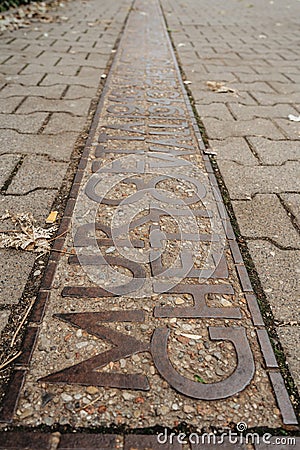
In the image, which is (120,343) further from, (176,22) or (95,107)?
(176,22)

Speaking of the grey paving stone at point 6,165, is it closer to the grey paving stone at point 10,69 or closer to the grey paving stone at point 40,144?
the grey paving stone at point 40,144

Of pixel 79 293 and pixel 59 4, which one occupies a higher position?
pixel 59 4

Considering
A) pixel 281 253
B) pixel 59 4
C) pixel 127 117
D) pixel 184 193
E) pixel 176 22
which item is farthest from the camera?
pixel 59 4

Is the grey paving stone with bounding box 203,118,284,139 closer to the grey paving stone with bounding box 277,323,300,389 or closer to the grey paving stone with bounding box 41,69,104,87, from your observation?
the grey paving stone with bounding box 41,69,104,87

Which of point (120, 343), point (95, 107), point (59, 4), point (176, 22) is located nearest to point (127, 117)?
point (95, 107)

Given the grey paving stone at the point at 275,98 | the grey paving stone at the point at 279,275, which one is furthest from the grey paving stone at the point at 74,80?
the grey paving stone at the point at 279,275

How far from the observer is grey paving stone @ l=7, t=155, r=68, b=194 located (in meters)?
2.04

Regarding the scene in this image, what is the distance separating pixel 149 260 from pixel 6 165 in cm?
105

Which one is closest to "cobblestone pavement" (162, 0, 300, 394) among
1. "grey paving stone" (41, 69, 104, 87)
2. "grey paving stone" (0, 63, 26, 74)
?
"grey paving stone" (41, 69, 104, 87)

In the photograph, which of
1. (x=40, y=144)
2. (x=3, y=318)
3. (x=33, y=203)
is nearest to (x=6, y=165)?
(x=40, y=144)

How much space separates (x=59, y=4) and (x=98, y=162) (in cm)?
648

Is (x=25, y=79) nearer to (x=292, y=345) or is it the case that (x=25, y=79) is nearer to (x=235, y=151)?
(x=235, y=151)

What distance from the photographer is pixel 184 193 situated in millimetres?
2037

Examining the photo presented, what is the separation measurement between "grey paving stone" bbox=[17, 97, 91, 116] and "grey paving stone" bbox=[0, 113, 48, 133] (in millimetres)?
91
